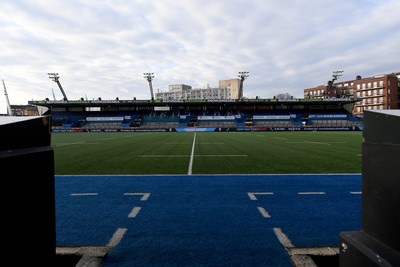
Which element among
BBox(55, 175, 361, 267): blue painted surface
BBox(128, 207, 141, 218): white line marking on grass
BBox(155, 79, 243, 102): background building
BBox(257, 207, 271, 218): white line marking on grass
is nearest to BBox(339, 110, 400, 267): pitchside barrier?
BBox(55, 175, 361, 267): blue painted surface

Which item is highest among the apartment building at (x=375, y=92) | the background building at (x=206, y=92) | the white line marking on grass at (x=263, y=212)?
the background building at (x=206, y=92)

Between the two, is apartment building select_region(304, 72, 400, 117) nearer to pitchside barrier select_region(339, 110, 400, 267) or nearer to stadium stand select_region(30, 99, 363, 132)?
stadium stand select_region(30, 99, 363, 132)

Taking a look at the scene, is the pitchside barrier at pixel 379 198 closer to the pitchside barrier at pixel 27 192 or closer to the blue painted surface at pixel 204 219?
the blue painted surface at pixel 204 219

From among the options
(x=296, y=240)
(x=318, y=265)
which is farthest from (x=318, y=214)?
(x=318, y=265)

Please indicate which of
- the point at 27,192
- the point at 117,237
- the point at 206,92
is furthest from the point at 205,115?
the point at 206,92

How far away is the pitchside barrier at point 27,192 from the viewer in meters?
1.76

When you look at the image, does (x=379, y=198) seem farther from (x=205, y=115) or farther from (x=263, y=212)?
(x=205, y=115)

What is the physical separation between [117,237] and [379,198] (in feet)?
10.9

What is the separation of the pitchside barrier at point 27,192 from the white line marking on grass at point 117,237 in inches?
52.5

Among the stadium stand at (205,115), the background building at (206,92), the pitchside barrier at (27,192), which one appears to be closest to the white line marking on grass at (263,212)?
the pitchside barrier at (27,192)

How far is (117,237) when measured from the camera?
12.1 feet

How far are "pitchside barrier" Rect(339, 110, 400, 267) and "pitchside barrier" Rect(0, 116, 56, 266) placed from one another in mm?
2531

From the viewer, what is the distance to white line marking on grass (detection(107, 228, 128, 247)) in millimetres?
3500

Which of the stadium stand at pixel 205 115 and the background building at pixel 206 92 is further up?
the background building at pixel 206 92
